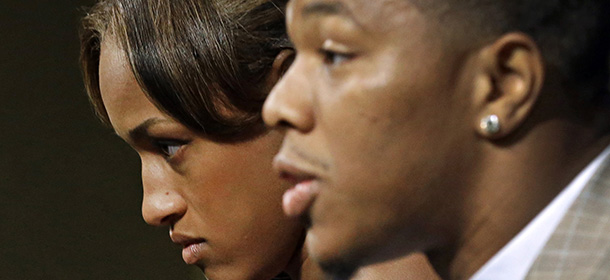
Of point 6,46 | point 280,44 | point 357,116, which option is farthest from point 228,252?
point 6,46

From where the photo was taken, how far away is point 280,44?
108cm

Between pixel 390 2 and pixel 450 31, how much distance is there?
0.05 meters

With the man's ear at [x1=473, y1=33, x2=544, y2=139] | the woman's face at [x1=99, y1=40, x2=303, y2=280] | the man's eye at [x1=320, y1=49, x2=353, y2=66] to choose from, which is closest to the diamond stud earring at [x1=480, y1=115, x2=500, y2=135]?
the man's ear at [x1=473, y1=33, x2=544, y2=139]

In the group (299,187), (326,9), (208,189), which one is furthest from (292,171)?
(208,189)

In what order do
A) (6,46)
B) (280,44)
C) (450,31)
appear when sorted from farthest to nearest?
(6,46), (280,44), (450,31)

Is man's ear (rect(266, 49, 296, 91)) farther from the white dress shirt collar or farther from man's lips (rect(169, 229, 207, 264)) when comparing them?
the white dress shirt collar

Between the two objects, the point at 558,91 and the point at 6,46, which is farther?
the point at 6,46

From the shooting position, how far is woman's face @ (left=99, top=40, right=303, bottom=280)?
3.50 ft

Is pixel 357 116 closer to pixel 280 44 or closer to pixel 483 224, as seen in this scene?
pixel 483 224

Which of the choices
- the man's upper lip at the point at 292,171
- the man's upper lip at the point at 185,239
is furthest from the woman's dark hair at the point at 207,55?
the man's upper lip at the point at 292,171

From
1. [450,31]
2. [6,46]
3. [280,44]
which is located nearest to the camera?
[450,31]

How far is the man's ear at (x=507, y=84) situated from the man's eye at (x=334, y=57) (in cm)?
10

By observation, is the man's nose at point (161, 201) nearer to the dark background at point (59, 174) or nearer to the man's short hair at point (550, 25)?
the man's short hair at point (550, 25)

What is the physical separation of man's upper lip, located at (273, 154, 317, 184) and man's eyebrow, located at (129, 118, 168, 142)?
1.03 feet
